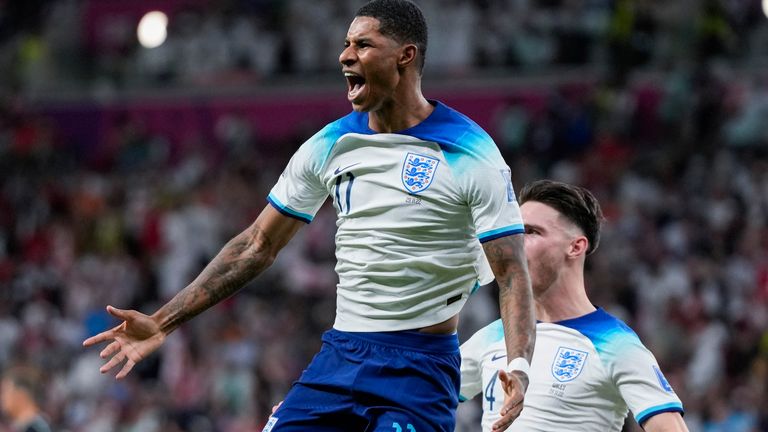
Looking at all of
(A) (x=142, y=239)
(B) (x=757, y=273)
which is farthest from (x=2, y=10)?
(B) (x=757, y=273)

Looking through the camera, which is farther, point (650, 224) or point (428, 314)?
point (650, 224)

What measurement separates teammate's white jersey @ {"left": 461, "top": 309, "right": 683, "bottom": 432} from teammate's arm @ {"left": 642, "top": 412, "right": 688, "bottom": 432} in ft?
0.27

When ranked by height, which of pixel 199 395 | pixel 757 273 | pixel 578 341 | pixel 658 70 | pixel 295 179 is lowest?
pixel 199 395

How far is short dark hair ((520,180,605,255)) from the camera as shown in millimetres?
5895

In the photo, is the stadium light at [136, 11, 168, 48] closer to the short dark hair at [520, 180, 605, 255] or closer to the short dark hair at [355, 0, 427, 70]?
the short dark hair at [520, 180, 605, 255]

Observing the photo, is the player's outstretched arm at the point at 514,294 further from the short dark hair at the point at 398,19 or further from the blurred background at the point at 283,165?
the blurred background at the point at 283,165

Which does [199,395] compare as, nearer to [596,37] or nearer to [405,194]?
[596,37]

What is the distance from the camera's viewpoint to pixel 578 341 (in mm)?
5625

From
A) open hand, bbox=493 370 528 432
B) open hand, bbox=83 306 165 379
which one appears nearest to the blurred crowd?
open hand, bbox=83 306 165 379

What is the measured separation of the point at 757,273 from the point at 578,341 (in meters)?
7.80

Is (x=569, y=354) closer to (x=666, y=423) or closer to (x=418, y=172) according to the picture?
(x=666, y=423)

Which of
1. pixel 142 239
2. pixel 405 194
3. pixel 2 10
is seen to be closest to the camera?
pixel 405 194

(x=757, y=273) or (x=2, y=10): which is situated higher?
(x=2, y=10)

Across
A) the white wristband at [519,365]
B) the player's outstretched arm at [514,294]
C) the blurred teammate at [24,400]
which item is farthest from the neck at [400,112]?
the blurred teammate at [24,400]
